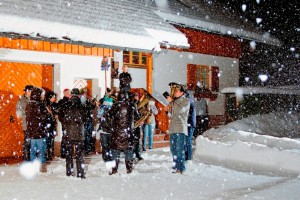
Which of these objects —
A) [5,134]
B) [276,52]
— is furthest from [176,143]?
[276,52]

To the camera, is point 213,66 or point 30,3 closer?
point 30,3

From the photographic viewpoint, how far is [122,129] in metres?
8.05

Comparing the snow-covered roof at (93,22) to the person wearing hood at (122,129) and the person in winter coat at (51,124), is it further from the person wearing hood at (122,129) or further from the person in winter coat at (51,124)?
the person wearing hood at (122,129)

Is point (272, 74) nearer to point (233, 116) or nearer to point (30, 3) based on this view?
point (233, 116)

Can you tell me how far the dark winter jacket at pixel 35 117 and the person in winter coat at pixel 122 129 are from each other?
1.33 metres

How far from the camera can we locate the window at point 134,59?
14.7 metres

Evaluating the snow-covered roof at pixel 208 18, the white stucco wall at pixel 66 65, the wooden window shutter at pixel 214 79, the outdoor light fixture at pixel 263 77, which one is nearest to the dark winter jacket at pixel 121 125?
the white stucco wall at pixel 66 65

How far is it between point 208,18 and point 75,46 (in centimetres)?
770

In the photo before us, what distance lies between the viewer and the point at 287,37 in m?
23.1

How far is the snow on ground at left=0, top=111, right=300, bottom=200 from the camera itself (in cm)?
645

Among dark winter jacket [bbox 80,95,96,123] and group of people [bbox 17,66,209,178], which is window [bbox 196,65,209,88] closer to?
dark winter jacket [bbox 80,95,96,123]

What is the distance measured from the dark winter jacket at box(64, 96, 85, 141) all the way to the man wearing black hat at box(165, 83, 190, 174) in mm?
1768

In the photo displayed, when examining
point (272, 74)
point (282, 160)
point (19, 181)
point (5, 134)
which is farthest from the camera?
point (272, 74)

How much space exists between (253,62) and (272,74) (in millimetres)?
2135
